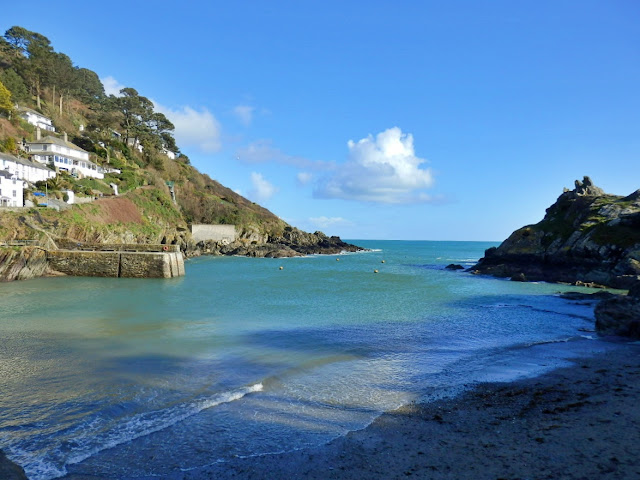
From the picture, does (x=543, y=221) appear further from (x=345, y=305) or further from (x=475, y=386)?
(x=475, y=386)

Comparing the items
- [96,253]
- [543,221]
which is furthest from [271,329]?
[543,221]

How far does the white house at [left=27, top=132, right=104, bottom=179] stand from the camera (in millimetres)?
55469

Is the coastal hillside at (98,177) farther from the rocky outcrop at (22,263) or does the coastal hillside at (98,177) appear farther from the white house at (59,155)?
the rocky outcrop at (22,263)

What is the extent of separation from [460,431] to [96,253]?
117 feet

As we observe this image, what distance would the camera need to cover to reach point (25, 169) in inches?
1898

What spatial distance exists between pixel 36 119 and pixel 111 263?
151ft

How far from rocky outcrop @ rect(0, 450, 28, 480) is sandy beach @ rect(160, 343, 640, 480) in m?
2.06

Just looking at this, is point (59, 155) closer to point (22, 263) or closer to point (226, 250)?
point (226, 250)

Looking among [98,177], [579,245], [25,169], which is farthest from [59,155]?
[579,245]

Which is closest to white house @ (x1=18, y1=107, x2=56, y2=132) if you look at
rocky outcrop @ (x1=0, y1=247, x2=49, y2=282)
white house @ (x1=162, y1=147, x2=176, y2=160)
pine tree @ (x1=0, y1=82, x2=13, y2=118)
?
pine tree @ (x1=0, y1=82, x2=13, y2=118)

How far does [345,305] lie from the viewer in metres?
23.4

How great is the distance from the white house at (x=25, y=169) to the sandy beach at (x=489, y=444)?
52261 millimetres

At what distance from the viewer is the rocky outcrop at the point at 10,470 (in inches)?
213

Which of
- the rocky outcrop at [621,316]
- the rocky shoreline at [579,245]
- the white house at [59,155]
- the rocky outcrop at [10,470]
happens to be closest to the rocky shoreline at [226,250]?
the white house at [59,155]
